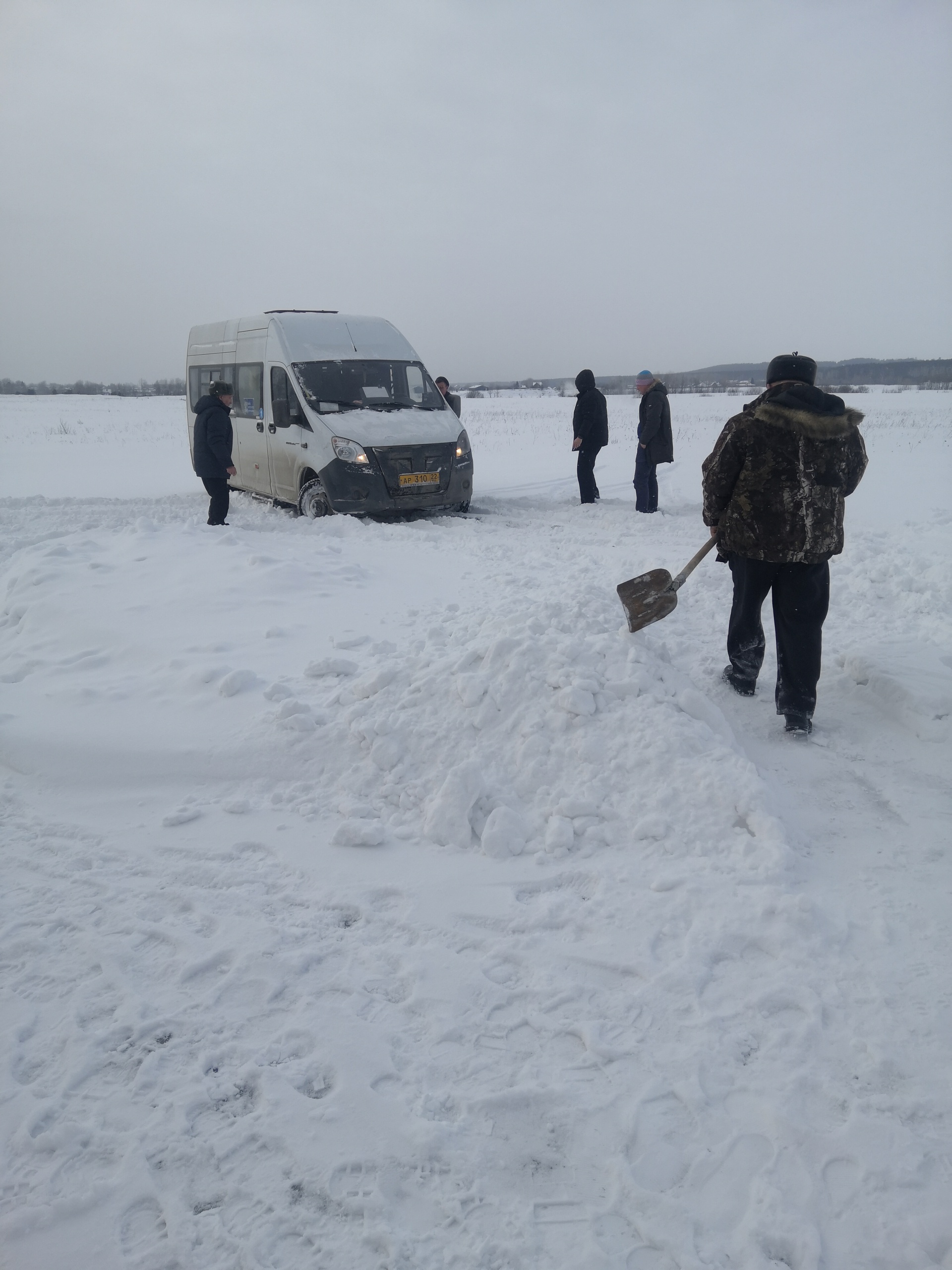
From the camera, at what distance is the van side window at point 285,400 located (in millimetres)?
9500

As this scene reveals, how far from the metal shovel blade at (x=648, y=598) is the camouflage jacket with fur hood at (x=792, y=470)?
0.53 meters

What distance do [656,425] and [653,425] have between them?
5 cm

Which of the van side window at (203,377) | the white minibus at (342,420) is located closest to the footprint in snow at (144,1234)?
the white minibus at (342,420)

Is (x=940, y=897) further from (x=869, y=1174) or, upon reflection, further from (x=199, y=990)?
(x=199, y=990)

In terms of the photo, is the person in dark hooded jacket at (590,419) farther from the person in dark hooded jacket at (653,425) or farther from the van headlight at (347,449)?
the van headlight at (347,449)

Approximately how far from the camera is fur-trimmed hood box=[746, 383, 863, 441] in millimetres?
3887

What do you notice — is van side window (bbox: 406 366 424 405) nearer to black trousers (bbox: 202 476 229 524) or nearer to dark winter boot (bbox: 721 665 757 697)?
black trousers (bbox: 202 476 229 524)

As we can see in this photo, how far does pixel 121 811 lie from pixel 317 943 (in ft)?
4.56

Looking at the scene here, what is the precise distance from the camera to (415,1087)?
2.17 m

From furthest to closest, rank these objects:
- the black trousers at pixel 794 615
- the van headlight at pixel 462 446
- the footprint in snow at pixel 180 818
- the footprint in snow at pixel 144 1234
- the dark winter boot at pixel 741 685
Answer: the van headlight at pixel 462 446, the dark winter boot at pixel 741 685, the black trousers at pixel 794 615, the footprint in snow at pixel 180 818, the footprint in snow at pixel 144 1234

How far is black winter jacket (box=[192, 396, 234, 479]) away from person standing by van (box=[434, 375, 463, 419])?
10.9ft

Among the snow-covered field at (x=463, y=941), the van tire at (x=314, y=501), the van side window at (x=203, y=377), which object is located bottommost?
the snow-covered field at (x=463, y=941)

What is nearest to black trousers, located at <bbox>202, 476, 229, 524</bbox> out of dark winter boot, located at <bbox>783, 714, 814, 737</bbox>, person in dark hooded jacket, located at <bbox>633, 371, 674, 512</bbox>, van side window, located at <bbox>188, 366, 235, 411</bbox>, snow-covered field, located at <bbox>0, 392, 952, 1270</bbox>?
van side window, located at <bbox>188, 366, 235, 411</bbox>

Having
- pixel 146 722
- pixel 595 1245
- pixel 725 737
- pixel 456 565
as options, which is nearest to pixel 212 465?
pixel 456 565
